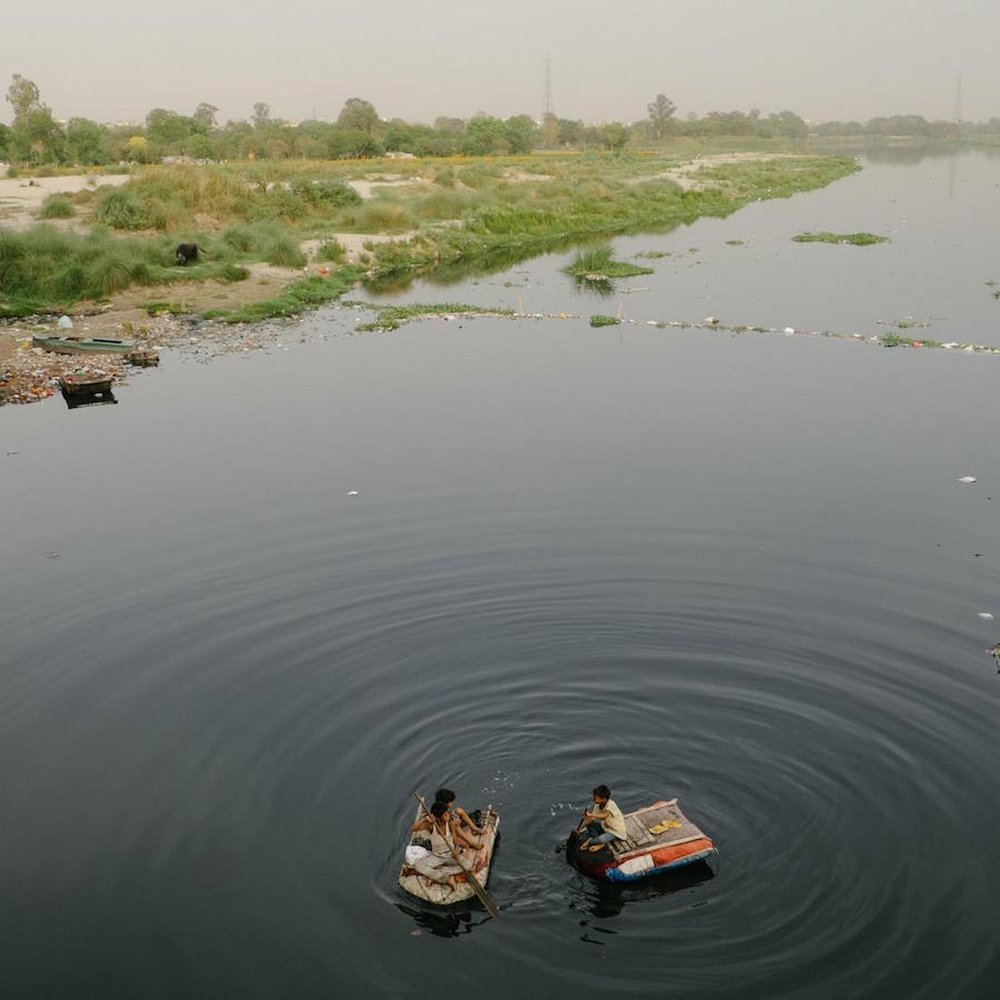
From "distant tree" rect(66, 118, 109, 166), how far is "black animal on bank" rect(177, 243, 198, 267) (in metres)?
60.0

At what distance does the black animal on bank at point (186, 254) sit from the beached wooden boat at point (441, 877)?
1582 inches

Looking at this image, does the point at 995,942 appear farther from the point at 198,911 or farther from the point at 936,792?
the point at 198,911

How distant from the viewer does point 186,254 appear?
46.8 m

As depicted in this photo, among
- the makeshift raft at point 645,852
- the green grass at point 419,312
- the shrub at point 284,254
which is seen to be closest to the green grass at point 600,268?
the green grass at point 419,312

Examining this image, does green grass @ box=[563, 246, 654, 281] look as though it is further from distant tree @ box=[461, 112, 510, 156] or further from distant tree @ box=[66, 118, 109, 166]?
distant tree @ box=[461, 112, 510, 156]

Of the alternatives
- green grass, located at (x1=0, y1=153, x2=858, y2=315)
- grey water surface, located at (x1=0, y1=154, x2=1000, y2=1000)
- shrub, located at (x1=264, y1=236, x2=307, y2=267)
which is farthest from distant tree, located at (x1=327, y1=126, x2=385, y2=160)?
grey water surface, located at (x1=0, y1=154, x2=1000, y2=1000)

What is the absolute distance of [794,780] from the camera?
1273cm

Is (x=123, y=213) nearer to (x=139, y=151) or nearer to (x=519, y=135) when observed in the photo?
(x=139, y=151)

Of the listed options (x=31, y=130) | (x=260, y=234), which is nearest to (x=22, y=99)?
(x=31, y=130)

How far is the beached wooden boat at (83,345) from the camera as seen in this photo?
3297 cm

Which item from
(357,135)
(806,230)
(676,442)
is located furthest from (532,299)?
(357,135)

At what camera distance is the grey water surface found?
10594 millimetres

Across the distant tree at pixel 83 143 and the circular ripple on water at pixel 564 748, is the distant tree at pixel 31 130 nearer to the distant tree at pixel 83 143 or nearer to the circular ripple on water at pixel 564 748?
the distant tree at pixel 83 143

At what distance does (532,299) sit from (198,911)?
1406 inches
